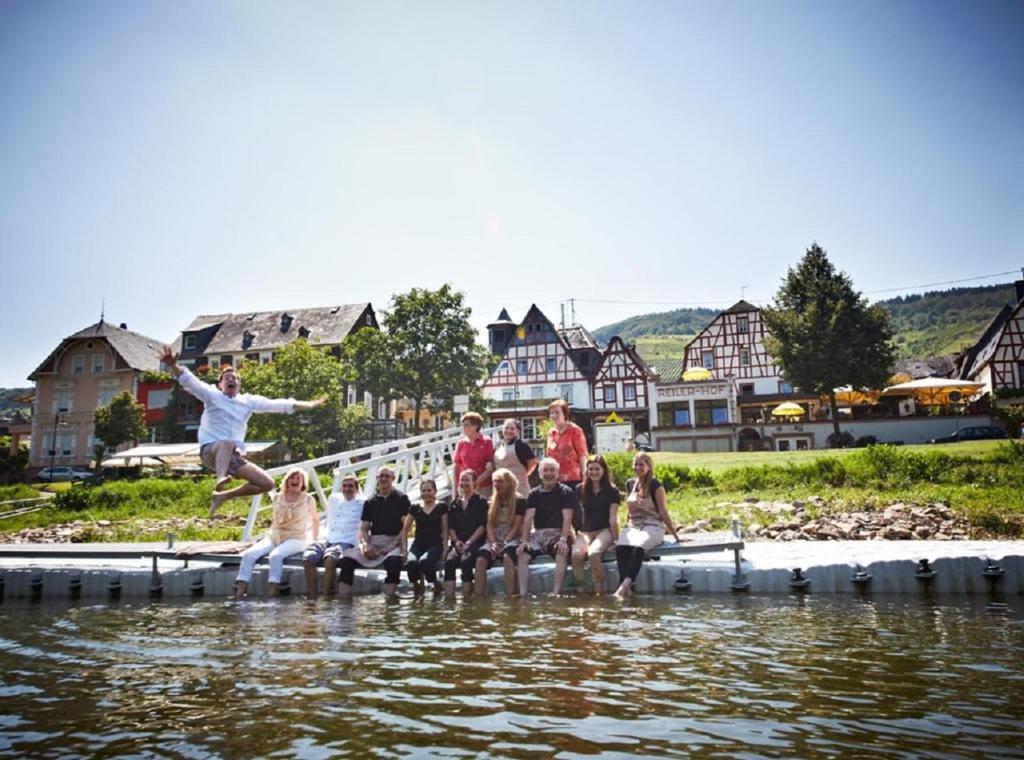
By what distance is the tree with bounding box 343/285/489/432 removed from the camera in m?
45.8

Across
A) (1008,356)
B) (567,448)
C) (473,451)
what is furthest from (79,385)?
(1008,356)

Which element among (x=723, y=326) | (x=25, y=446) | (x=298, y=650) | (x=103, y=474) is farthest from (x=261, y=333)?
(x=298, y=650)

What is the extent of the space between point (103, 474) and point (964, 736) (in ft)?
170

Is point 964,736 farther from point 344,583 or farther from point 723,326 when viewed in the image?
point 723,326

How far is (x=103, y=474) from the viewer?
46000 mm

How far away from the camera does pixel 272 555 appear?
870cm

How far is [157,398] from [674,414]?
4028 cm

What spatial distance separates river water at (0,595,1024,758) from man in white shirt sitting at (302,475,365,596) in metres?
1.69

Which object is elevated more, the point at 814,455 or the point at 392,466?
the point at 814,455

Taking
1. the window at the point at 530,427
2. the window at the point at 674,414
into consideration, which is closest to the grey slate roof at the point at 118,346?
the window at the point at 530,427

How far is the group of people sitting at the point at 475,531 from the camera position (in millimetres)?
8102

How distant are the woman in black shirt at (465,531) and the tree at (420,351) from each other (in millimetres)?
37106

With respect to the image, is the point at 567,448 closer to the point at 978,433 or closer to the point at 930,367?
the point at 978,433

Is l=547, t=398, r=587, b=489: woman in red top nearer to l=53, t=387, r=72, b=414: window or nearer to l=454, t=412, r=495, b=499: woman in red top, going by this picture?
l=454, t=412, r=495, b=499: woman in red top
